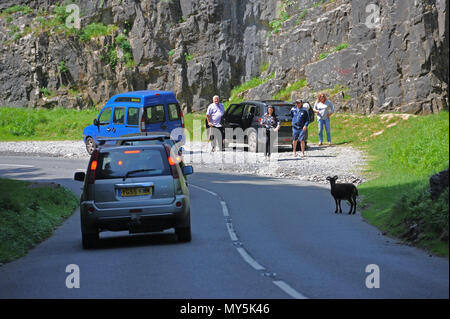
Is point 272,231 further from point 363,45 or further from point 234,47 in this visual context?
point 234,47

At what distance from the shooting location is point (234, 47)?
155 feet

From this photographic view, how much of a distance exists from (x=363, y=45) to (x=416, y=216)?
2410cm

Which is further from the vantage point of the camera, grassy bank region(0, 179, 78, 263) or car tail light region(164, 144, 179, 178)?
grassy bank region(0, 179, 78, 263)

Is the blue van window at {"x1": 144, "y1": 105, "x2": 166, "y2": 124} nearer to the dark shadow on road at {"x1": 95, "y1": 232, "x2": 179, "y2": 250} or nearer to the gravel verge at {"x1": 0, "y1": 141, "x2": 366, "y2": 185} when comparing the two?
the gravel verge at {"x1": 0, "y1": 141, "x2": 366, "y2": 185}

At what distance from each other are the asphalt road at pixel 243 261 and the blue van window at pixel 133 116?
11.3 m

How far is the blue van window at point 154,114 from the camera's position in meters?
28.2

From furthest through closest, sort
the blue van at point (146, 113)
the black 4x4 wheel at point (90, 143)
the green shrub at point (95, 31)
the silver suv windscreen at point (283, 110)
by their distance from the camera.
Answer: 1. the green shrub at point (95, 31)
2. the black 4x4 wheel at point (90, 143)
3. the silver suv windscreen at point (283, 110)
4. the blue van at point (146, 113)

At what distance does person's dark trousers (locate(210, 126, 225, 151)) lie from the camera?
3016 centimetres

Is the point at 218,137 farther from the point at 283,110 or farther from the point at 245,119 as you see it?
the point at 283,110

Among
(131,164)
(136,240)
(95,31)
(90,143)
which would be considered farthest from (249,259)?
(95,31)

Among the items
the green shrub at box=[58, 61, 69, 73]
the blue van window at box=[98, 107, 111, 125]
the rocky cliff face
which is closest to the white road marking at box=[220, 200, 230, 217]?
the blue van window at box=[98, 107, 111, 125]

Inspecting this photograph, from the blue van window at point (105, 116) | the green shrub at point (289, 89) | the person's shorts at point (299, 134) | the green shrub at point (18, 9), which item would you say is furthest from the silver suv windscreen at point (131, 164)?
the green shrub at point (18, 9)

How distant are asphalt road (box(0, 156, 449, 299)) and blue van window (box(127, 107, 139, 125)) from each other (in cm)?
1135

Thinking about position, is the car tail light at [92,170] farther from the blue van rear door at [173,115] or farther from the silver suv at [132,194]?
the blue van rear door at [173,115]
